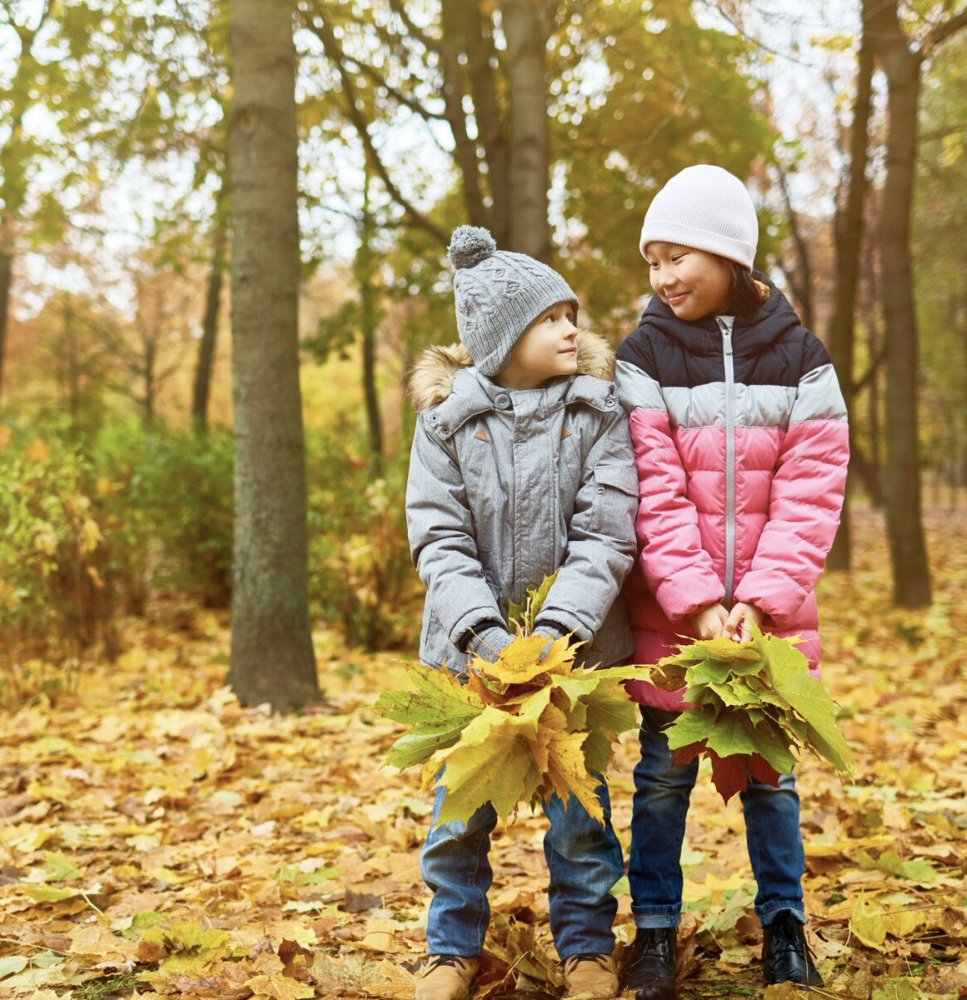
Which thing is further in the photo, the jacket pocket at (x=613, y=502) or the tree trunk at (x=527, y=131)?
the tree trunk at (x=527, y=131)

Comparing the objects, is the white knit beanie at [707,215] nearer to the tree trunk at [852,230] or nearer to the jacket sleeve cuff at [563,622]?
the jacket sleeve cuff at [563,622]

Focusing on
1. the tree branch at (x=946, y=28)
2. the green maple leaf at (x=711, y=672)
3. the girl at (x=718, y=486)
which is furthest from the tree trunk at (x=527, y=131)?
the green maple leaf at (x=711, y=672)

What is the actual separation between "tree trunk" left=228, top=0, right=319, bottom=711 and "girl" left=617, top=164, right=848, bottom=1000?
2.80 metres

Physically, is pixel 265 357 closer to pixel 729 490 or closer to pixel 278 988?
pixel 729 490

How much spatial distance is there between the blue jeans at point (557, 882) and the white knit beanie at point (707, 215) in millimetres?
1350

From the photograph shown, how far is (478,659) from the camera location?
188 centimetres

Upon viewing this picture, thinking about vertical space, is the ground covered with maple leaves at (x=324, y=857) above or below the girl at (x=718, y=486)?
below

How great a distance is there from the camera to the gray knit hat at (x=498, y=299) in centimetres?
221

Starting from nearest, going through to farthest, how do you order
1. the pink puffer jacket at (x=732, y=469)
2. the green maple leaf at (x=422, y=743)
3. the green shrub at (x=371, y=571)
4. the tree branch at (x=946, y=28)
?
the green maple leaf at (x=422, y=743)
the pink puffer jacket at (x=732, y=469)
the green shrub at (x=371, y=571)
the tree branch at (x=946, y=28)

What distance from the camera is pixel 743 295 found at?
2.30 metres

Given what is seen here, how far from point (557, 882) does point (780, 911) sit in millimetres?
529

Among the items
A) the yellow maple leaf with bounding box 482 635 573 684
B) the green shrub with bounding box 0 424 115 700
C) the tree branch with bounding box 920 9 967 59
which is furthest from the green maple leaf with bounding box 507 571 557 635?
the tree branch with bounding box 920 9 967 59

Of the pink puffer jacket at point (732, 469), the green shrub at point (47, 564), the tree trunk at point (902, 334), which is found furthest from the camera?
the tree trunk at point (902, 334)

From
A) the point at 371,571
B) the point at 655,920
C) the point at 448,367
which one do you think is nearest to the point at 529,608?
the point at 448,367
